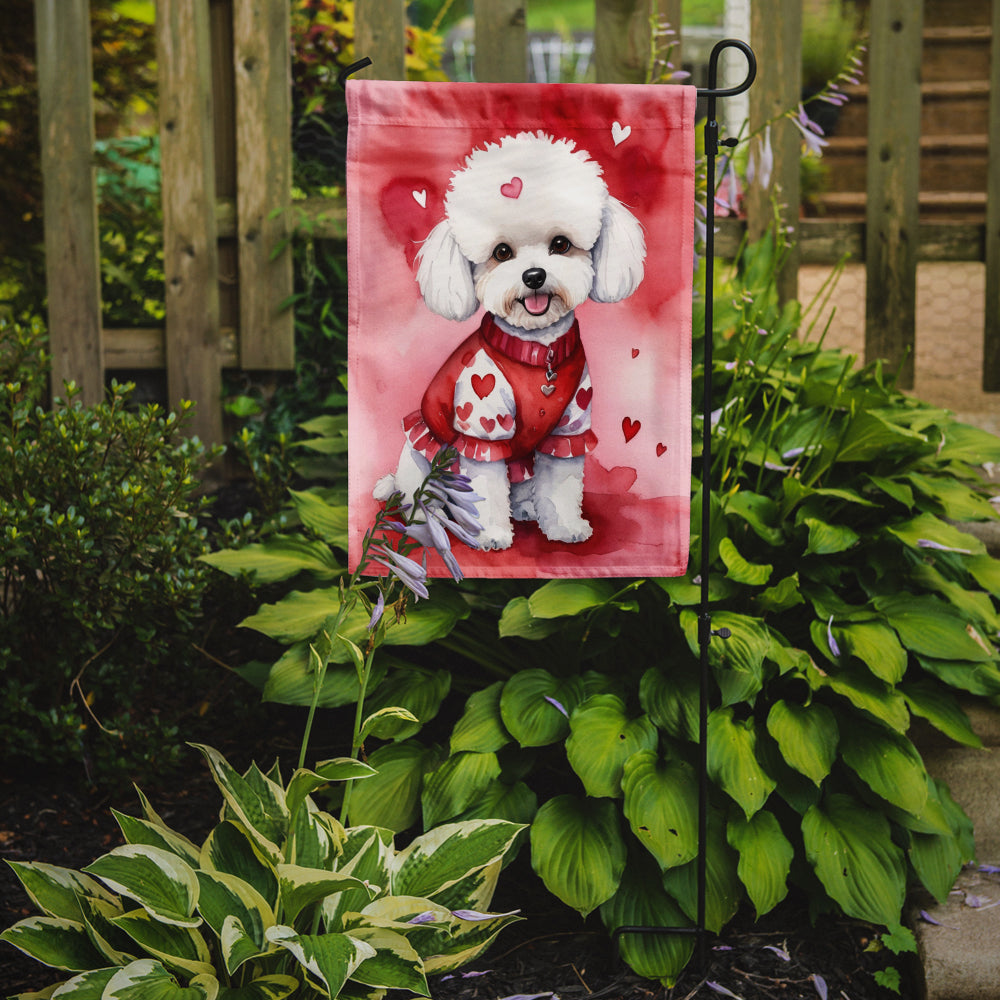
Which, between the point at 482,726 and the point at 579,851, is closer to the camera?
the point at 579,851

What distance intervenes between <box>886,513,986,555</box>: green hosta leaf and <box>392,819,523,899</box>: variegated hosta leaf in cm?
107

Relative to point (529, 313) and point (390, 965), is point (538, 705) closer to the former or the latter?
point (390, 965)

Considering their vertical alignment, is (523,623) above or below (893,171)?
below

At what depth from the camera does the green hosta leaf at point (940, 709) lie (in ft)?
7.11

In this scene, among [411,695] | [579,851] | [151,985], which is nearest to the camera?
[151,985]

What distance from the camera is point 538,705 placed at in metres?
2.10

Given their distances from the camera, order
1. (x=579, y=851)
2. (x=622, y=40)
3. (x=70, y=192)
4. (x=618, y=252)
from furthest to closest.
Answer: (x=70, y=192)
(x=622, y=40)
(x=579, y=851)
(x=618, y=252)

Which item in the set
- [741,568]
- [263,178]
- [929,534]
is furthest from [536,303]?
[263,178]

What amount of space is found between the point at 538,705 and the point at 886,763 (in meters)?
0.69

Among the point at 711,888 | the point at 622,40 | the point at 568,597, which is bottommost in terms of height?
the point at 711,888

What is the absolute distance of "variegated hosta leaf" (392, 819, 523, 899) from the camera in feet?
5.78

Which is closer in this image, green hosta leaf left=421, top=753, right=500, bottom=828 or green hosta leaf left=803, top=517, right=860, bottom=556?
green hosta leaf left=421, top=753, right=500, bottom=828

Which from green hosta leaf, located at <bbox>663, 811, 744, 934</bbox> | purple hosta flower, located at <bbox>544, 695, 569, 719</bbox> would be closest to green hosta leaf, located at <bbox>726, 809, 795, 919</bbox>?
green hosta leaf, located at <bbox>663, 811, 744, 934</bbox>

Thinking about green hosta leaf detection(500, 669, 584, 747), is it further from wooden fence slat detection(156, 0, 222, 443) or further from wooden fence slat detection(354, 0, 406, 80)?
wooden fence slat detection(354, 0, 406, 80)
